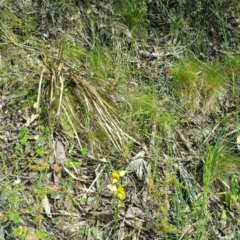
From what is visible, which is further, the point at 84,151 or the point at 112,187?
the point at 84,151

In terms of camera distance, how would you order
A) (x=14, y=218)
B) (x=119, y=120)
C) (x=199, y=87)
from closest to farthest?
(x=14, y=218) → (x=119, y=120) → (x=199, y=87)

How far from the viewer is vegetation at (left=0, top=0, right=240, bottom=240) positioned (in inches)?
87.0

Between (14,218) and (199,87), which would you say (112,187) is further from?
(199,87)

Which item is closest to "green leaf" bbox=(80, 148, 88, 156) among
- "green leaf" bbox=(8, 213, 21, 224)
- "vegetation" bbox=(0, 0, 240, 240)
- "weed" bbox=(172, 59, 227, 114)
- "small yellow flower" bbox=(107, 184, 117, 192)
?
"vegetation" bbox=(0, 0, 240, 240)

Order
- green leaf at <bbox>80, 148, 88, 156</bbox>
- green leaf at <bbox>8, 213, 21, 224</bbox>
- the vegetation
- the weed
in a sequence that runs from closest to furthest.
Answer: green leaf at <bbox>8, 213, 21, 224</bbox>
the vegetation
green leaf at <bbox>80, 148, 88, 156</bbox>
the weed

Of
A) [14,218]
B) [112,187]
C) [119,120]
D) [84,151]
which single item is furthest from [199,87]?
[14,218]

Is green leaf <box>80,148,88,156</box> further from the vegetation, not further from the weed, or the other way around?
the weed

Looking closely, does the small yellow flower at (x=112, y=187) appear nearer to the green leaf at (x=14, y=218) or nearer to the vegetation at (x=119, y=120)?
the vegetation at (x=119, y=120)

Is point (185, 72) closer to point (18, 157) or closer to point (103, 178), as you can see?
point (103, 178)

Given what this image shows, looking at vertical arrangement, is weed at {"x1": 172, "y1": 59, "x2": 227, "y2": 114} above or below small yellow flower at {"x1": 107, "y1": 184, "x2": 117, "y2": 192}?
below

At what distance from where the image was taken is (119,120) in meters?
2.59

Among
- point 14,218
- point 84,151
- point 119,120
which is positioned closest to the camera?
point 14,218

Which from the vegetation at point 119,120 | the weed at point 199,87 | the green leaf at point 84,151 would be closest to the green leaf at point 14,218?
the vegetation at point 119,120

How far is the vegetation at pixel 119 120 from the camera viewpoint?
2.21 metres
